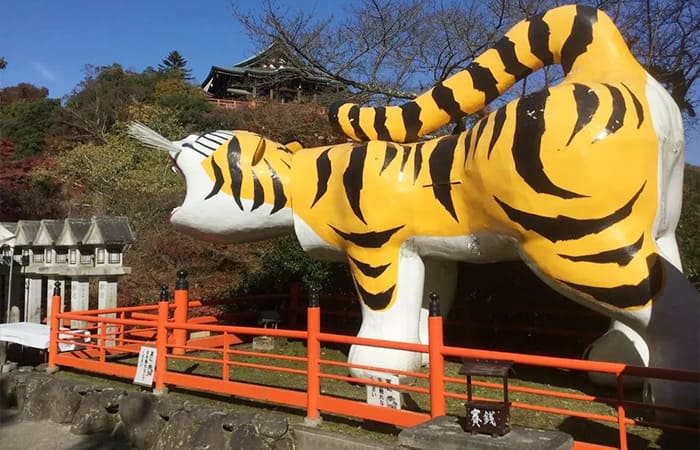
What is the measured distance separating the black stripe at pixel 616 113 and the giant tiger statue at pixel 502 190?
0.04 feet

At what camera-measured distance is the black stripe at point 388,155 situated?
5.20 metres

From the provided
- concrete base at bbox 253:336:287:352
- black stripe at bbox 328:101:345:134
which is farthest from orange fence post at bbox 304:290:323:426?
concrete base at bbox 253:336:287:352

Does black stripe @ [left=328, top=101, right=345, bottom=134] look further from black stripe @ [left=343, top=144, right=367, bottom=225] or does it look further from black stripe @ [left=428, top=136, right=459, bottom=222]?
black stripe @ [left=428, top=136, right=459, bottom=222]

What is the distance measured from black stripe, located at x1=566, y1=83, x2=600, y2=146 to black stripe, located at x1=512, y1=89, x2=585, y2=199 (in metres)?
0.20

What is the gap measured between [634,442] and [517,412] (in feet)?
3.10

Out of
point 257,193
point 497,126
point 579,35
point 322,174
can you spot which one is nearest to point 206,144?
point 257,193

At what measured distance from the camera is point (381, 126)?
221 inches

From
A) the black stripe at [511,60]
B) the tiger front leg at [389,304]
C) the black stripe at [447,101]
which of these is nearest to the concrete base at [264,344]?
the tiger front leg at [389,304]

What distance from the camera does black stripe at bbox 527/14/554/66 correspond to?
4.89m

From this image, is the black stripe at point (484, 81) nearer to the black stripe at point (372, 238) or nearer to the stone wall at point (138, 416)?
the black stripe at point (372, 238)

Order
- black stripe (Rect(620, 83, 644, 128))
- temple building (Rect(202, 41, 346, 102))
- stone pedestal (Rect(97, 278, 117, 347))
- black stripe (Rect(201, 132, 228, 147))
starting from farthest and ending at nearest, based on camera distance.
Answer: temple building (Rect(202, 41, 346, 102)) → stone pedestal (Rect(97, 278, 117, 347)) → black stripe (Rect(201, 132, 228, 147)) → black stripe (Rect(620, 83, 644, 128))

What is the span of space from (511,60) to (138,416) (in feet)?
13.7

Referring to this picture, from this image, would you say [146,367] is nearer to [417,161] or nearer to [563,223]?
[417,161]

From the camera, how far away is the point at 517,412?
4.63 meters
